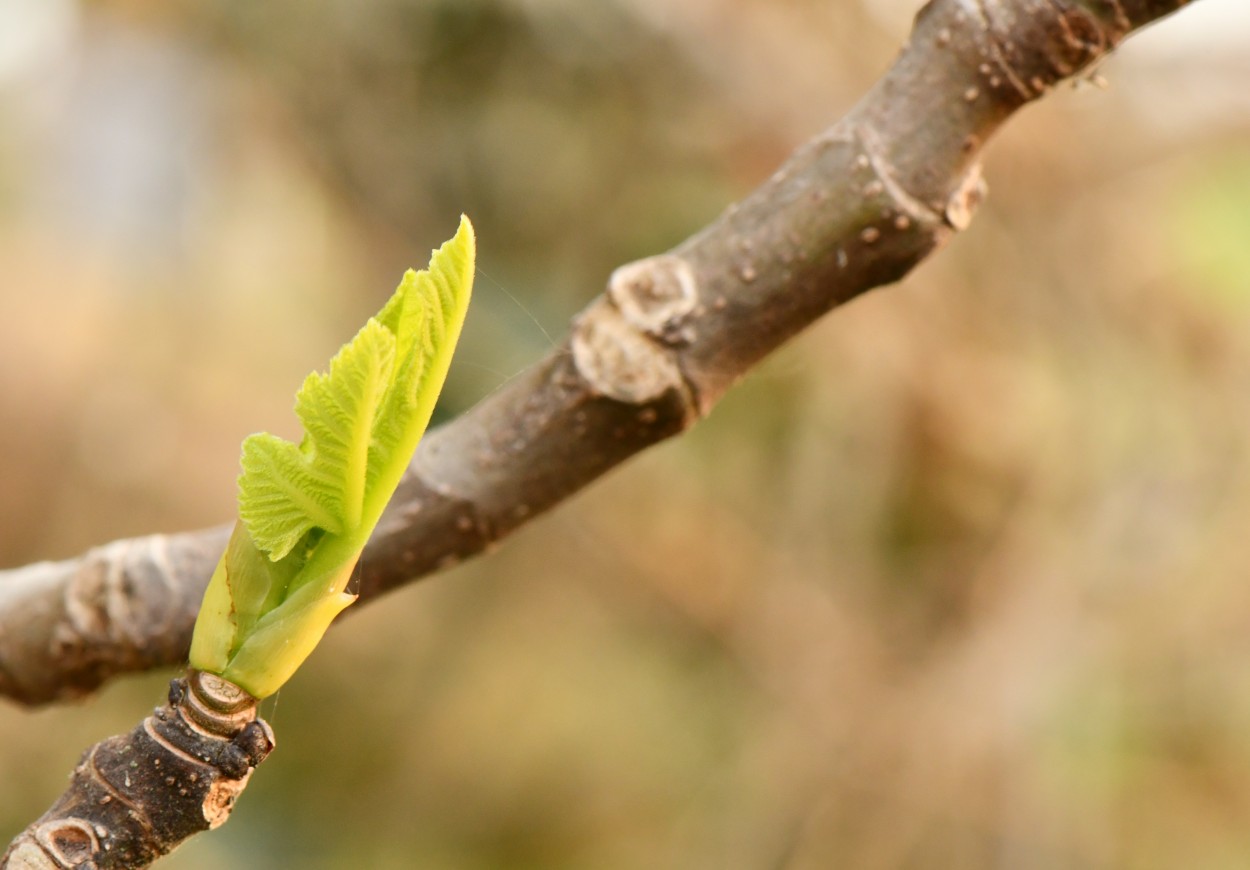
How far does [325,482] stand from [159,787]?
9cm

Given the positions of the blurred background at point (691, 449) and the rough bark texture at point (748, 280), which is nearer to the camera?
the rough bark texture at point (748, 280)

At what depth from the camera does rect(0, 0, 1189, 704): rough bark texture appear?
34 centimetres

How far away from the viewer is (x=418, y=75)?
1975mm

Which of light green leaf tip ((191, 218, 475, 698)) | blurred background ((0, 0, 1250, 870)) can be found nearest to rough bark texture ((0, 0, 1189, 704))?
light green leaf tip ((191, 218, 475, 698))

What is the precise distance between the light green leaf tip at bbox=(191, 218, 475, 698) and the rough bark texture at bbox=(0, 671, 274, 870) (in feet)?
0.05

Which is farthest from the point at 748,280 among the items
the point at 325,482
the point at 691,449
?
the point at 691,449

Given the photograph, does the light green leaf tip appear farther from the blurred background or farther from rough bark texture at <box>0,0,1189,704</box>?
the blurred background

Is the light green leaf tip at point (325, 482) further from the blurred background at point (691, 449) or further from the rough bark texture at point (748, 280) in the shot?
the blurred background at point (691, 449)

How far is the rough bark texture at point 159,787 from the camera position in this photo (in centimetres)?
27

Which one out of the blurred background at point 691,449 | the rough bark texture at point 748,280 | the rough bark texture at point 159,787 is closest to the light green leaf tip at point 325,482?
the rough bark texture at point 159,787

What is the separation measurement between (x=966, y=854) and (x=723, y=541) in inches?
23.9

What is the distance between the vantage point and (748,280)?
14.5 inches

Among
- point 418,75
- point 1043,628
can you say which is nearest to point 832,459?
point 1043,628

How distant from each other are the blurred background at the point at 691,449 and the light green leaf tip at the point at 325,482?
3.66 feet
